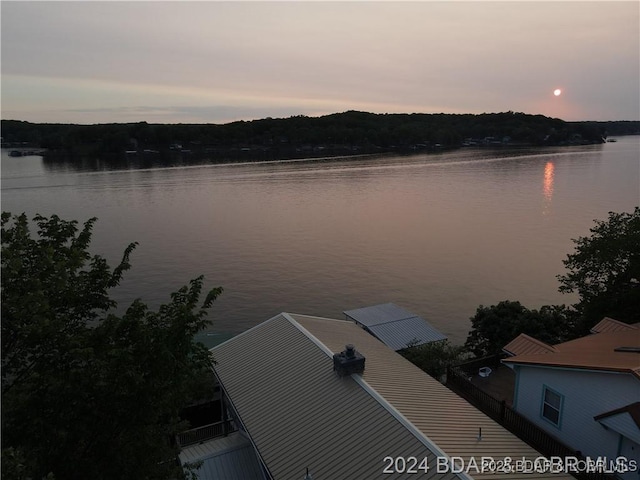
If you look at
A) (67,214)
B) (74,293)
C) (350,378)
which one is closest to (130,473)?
(74,293)

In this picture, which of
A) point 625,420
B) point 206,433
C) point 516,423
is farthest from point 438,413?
point 206,433

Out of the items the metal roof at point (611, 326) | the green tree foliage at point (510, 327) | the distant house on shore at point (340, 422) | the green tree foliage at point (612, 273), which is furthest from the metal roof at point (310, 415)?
the green tree foliage at point (612, 273)

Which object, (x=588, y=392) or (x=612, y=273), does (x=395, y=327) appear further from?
(x=612, y=273)

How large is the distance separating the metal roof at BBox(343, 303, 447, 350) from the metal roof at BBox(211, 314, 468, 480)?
6.60 meters

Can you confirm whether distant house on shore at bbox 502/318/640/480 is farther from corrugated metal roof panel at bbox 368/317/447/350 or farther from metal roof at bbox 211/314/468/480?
corrugated metal roof panel at bbox 368/317/447/350

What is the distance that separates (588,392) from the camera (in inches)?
506

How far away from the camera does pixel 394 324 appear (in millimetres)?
23469

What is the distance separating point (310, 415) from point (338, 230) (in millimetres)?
40456

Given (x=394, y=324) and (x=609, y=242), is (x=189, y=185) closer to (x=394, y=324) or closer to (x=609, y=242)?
(x=394, y=324)

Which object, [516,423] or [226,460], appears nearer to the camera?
[226,460]

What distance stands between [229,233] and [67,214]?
2313 centimetres

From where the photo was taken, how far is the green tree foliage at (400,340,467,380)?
1922 centimetres

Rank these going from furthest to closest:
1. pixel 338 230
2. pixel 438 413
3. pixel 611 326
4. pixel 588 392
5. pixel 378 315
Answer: pixel 338 230
pixel 378 315
pixel 611 326
pixel 588 392
pixel 438 413

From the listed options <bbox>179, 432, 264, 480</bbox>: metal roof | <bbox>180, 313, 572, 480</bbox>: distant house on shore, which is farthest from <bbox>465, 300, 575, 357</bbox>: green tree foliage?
<bbox>179, 432, 264, 480</bbox>: metal roof
